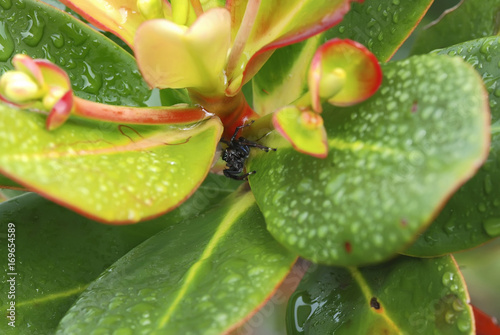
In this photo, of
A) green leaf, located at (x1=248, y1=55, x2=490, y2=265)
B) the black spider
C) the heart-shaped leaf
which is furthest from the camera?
the black spider

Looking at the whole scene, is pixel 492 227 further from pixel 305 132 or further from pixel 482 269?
pixel 482 269

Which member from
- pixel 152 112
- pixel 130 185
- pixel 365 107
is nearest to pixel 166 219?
pixel 152 112

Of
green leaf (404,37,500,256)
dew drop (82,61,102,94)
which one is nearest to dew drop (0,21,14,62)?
dew drop (82,61,102,94)

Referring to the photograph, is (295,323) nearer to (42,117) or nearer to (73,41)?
(42,117)

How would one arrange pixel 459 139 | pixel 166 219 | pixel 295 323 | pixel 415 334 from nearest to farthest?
pixel 459 139, pixel 415 334, pixel 295 323, pixel 166 219

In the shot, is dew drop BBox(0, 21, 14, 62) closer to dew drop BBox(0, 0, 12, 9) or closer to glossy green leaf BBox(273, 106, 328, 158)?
dew drop BBox(0, 0, 12, 9)

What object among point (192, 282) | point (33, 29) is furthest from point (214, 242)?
point (33, 29)

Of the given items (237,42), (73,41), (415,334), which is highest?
(237,42)
